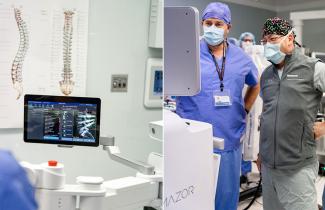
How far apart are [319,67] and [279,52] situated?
0.79 ft

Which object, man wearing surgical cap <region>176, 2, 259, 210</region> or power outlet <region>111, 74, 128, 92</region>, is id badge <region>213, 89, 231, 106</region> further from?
power outlet <region>111, 74, 128, 92</region>

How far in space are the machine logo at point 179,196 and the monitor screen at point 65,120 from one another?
0.52m

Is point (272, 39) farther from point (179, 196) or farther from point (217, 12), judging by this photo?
point (179, 196)

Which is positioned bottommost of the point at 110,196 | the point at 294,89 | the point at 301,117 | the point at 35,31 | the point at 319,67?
the point at 110,196

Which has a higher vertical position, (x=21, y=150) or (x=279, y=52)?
(x=279, y=52)

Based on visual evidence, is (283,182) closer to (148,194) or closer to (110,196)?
(148,194)

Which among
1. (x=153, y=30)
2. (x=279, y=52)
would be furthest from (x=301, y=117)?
(x=153, y=30)

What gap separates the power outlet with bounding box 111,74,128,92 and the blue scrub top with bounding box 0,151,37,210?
55.3 inches

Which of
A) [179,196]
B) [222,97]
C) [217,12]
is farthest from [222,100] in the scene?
[179,196]

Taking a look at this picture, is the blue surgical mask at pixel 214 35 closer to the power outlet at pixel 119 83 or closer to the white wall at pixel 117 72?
the white wall at pixel 117 72

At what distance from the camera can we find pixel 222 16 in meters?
1.97

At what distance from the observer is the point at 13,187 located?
2.31 feet

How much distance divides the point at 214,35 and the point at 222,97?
13.7 inches

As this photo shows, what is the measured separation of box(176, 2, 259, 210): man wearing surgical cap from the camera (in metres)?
1.83
